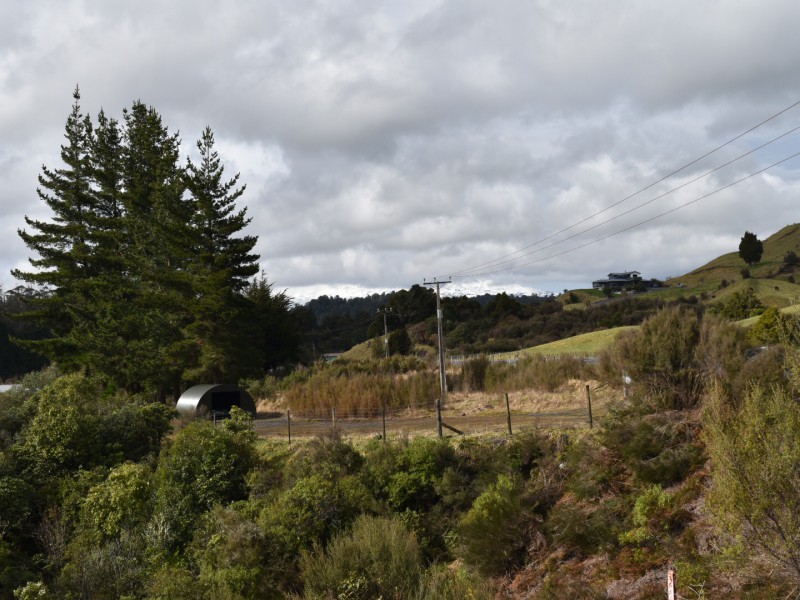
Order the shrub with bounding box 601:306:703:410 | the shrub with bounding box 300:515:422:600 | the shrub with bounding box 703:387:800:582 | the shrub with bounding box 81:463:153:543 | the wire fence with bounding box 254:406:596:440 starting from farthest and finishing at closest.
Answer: the shrub with bounding box 81:463:153:543 → the wire fence with bounding box 254:406:596:440 → the shrub with bounding box 601:306:703:410 → the shrub with bounding box 300:515:422:600 → the shrub with bounding box 703:387:800:582

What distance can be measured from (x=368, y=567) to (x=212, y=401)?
18.8 meters

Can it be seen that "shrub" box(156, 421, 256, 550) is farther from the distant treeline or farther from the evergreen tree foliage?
the distant treeline

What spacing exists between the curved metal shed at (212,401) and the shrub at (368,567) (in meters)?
→ 15.5

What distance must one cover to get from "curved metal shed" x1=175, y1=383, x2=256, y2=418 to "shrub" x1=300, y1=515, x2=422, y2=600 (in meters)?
15.5

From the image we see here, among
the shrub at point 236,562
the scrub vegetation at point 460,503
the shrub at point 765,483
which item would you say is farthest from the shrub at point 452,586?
the shrub at point 765,483

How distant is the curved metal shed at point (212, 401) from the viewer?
31.3 meters

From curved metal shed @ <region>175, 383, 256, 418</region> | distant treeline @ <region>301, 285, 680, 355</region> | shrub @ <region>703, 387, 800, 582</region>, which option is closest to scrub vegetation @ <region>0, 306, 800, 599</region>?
shrub @ <region>703, 387, 800, 582</region>

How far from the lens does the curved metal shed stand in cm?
3134

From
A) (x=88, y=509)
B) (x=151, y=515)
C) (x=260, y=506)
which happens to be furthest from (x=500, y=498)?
(x=88, y=509)

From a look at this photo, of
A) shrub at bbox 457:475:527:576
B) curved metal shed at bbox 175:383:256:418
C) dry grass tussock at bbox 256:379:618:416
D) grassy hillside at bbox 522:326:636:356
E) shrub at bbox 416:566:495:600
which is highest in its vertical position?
grassy hillside at bbox 522:326:636:356

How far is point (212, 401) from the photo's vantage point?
1280 inches

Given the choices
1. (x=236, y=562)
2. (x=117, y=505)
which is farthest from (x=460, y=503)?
(x=117, y=505)

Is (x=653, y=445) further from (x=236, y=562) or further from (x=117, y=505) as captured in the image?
(x=117, y=505)

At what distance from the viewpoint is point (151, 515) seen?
2183 cm
